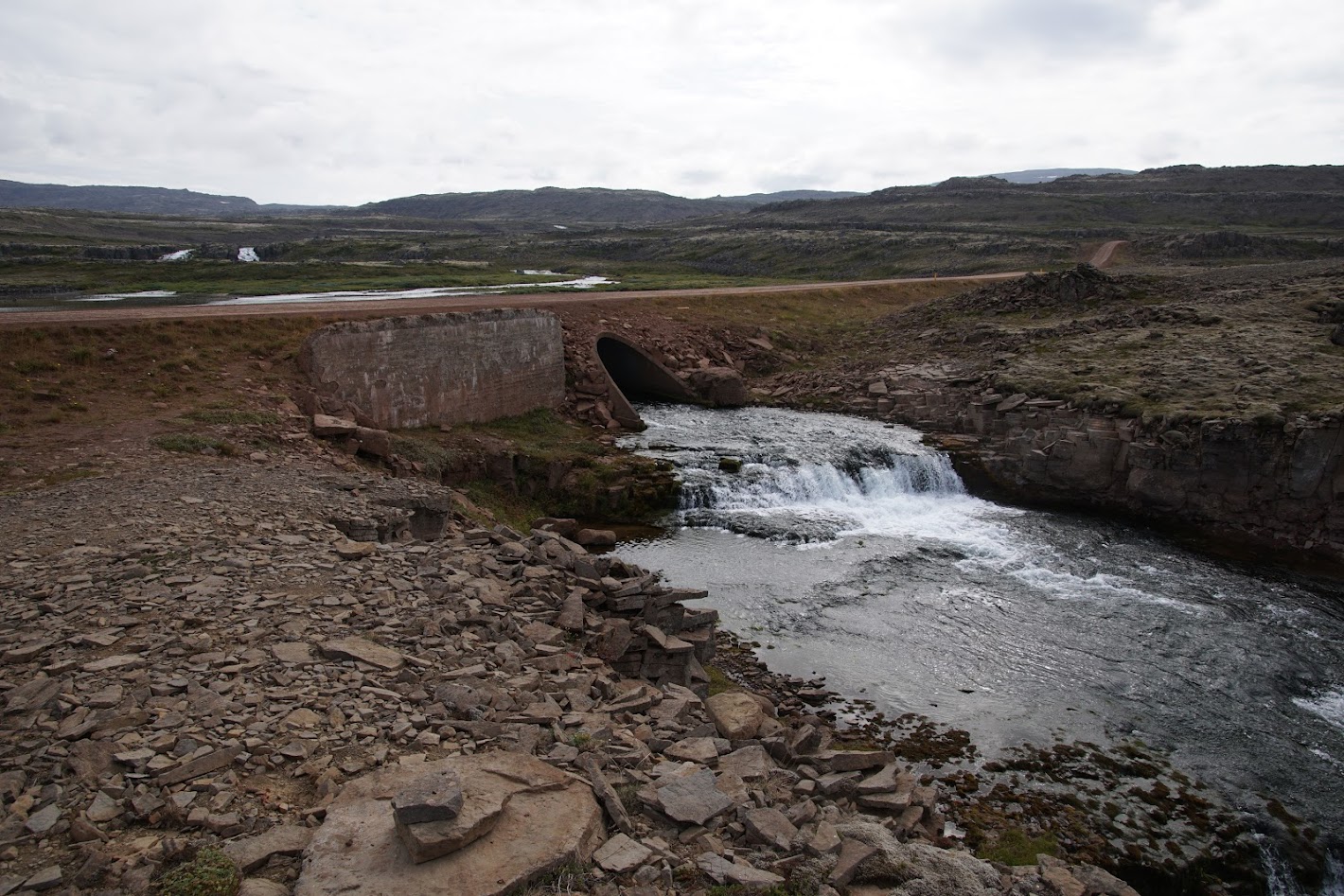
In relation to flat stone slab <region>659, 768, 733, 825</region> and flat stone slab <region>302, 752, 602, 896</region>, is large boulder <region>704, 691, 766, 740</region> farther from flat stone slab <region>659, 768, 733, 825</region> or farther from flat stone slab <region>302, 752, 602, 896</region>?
flat stone slab <region>302, 752, 602, 896</region>

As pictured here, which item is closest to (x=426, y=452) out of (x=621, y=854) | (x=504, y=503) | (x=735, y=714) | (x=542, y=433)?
(x=504, y=503)

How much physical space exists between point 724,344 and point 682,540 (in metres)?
16.7

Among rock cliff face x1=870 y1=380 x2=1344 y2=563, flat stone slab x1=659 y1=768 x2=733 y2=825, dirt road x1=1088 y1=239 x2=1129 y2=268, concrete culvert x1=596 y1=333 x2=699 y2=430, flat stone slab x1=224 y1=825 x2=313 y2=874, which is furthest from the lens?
dirt road x1=1088 y1=239 x2=1129 y2=268

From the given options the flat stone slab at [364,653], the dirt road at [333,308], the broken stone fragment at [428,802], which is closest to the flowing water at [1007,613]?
the flat stone slab at [364,653]

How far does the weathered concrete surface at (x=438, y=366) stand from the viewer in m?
23.9

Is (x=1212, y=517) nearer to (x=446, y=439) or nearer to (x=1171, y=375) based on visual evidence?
(x=1171, y=375)

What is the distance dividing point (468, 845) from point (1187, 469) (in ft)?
75.1

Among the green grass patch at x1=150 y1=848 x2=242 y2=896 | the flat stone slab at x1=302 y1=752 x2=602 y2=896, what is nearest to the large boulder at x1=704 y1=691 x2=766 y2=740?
the flat stone slab at x1=302 y1=752 x2=602 y2=896

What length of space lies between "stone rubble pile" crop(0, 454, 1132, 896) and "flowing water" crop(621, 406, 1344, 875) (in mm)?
3902

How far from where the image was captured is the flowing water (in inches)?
570

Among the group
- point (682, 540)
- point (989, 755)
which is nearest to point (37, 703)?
point (989, 755)

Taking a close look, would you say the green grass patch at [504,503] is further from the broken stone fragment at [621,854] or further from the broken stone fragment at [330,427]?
the broken stone fragment at [621,854]

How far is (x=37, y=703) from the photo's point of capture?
8.48 meters

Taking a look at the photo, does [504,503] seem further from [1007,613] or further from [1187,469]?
[1187,469]
